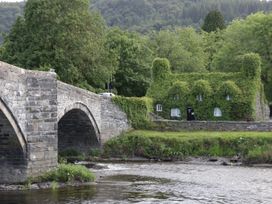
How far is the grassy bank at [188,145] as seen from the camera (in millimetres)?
41938

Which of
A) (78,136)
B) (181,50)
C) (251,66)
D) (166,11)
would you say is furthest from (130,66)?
(166,11)

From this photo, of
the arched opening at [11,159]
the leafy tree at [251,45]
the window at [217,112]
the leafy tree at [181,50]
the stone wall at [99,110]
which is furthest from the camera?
the leafy tree at [181,50]

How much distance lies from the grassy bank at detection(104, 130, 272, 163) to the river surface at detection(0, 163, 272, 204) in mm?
3846

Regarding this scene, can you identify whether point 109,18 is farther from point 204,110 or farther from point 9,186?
point 9,186

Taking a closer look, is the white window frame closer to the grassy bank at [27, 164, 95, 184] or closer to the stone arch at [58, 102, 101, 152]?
the stone arch at [58, 102, 101, 152]

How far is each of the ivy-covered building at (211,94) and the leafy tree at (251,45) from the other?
27.1 ft

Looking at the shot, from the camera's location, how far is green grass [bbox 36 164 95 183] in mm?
29797

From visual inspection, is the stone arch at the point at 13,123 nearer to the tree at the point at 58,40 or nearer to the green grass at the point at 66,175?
the green grass at the point at 66,175

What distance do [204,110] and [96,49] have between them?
36.1ft

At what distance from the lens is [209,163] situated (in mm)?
41188

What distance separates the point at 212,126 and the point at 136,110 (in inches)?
241

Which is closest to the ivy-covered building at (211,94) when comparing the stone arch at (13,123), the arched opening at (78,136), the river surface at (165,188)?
the arched opening at (78,136)

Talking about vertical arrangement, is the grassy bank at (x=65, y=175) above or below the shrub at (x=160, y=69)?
below

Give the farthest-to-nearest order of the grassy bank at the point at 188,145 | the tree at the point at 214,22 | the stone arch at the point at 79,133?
the tree at the point at 214,22 < the stone arch at the point at 79,133 < the grassy bank at the point at 188,145
